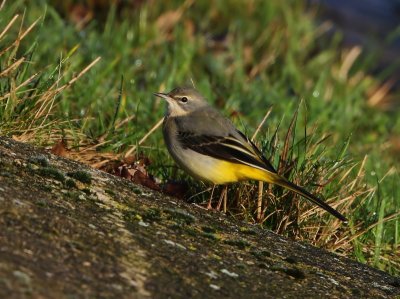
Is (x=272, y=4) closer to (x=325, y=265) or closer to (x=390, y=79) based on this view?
(x=390, y=79)

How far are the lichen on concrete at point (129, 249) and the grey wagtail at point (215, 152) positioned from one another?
0.48 metres

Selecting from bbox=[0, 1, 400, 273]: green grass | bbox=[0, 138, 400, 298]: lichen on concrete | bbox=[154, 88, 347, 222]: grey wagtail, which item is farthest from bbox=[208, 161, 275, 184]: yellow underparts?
bbox=[0, 138, 400, 298]: lichen on concrete

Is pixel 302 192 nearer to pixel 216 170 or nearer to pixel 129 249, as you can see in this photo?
pixel 216 170

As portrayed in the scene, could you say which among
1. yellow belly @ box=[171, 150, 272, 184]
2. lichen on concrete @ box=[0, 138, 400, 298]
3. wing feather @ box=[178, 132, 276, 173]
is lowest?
lichen on concrete @ box=[0, 138, 400, 298]

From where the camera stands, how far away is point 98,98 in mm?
7242

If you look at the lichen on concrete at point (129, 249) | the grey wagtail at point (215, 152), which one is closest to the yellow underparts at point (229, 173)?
the grey wagtail at point (215, 152)

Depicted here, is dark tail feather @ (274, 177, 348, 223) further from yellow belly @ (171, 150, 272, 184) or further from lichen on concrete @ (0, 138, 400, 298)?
lichen on concrete @ (0, 138, 400, 298)

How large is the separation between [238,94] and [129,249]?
5345 mm

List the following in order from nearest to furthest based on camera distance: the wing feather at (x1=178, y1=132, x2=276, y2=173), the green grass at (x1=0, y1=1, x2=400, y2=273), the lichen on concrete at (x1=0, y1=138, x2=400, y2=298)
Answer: the lichen on concrete at (x1=0, y1=138, x2=400, y2=298)
the wing feather at (x1=178, y1=132, x2=276, y2=173)
the green grass at (x1=0, y1=1, x2=400, y2=273)

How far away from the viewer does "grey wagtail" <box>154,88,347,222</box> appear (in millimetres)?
5629

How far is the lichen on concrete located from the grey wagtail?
48 cm

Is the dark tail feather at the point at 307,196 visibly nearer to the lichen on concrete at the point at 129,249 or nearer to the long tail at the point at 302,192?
the long tail at the point at 302,192

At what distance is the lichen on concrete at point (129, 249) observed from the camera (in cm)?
352

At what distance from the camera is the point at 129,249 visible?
3.93 metres
